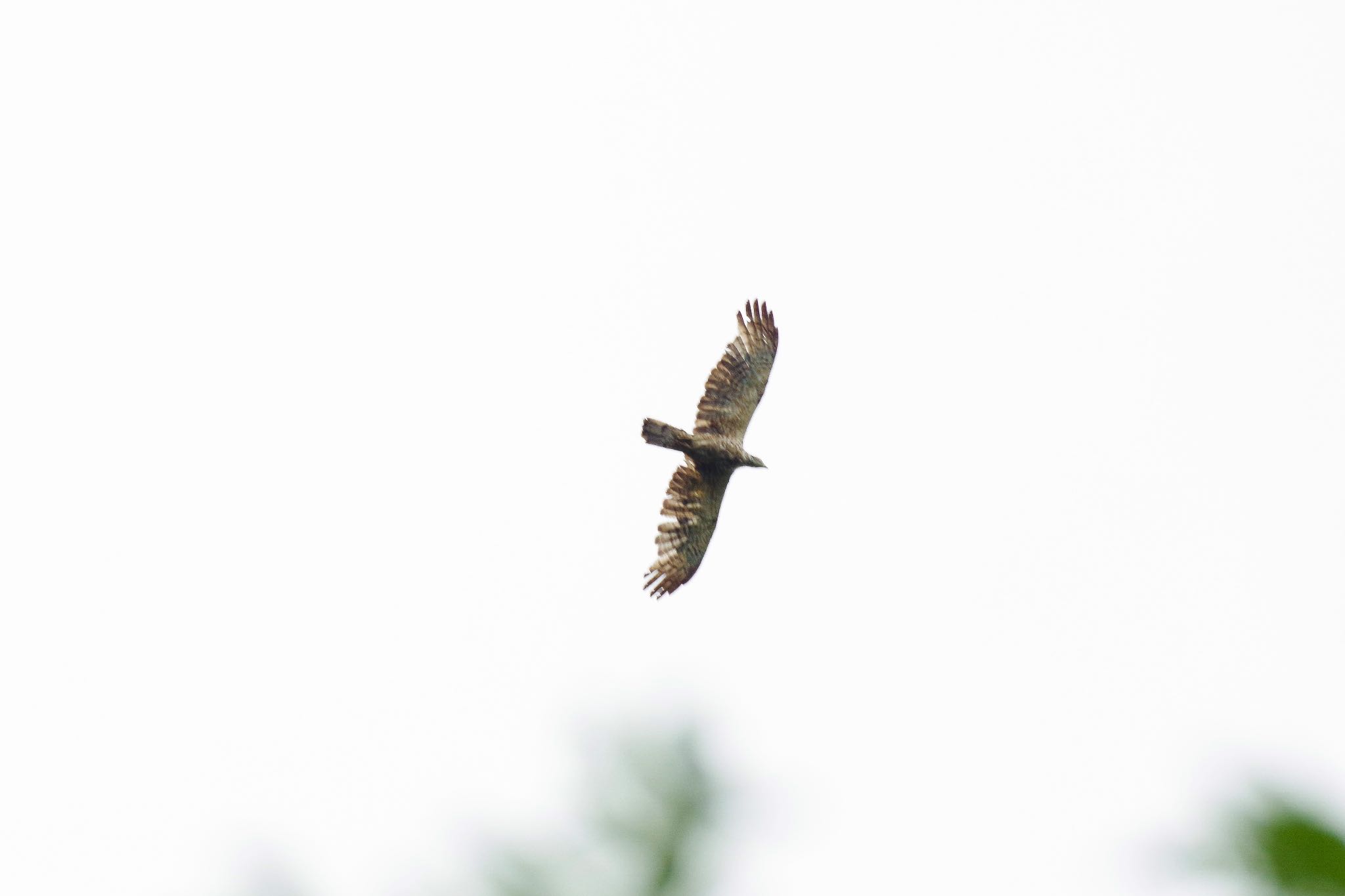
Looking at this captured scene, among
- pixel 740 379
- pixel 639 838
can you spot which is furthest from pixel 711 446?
pixel 639 838

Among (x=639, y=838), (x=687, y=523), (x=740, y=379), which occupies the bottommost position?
(x=639, y=838)

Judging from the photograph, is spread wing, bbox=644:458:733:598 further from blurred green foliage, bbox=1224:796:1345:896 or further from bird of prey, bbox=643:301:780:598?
blurred green foliage, bbox=1224:796:1345:896

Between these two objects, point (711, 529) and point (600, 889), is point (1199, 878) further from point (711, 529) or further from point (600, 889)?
point (711, 529)

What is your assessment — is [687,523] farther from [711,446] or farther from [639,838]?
[639,838]

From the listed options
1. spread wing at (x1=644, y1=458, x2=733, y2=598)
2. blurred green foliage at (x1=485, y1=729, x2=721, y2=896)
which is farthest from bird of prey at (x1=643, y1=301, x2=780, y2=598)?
blurred green foliage at (x1=485, y1=729, x2=721, y2=896)

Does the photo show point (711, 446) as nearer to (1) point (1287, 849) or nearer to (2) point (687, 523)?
(2) point (687, 523)

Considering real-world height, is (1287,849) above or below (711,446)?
below

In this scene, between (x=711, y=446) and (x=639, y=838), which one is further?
(x=711, y=446)
